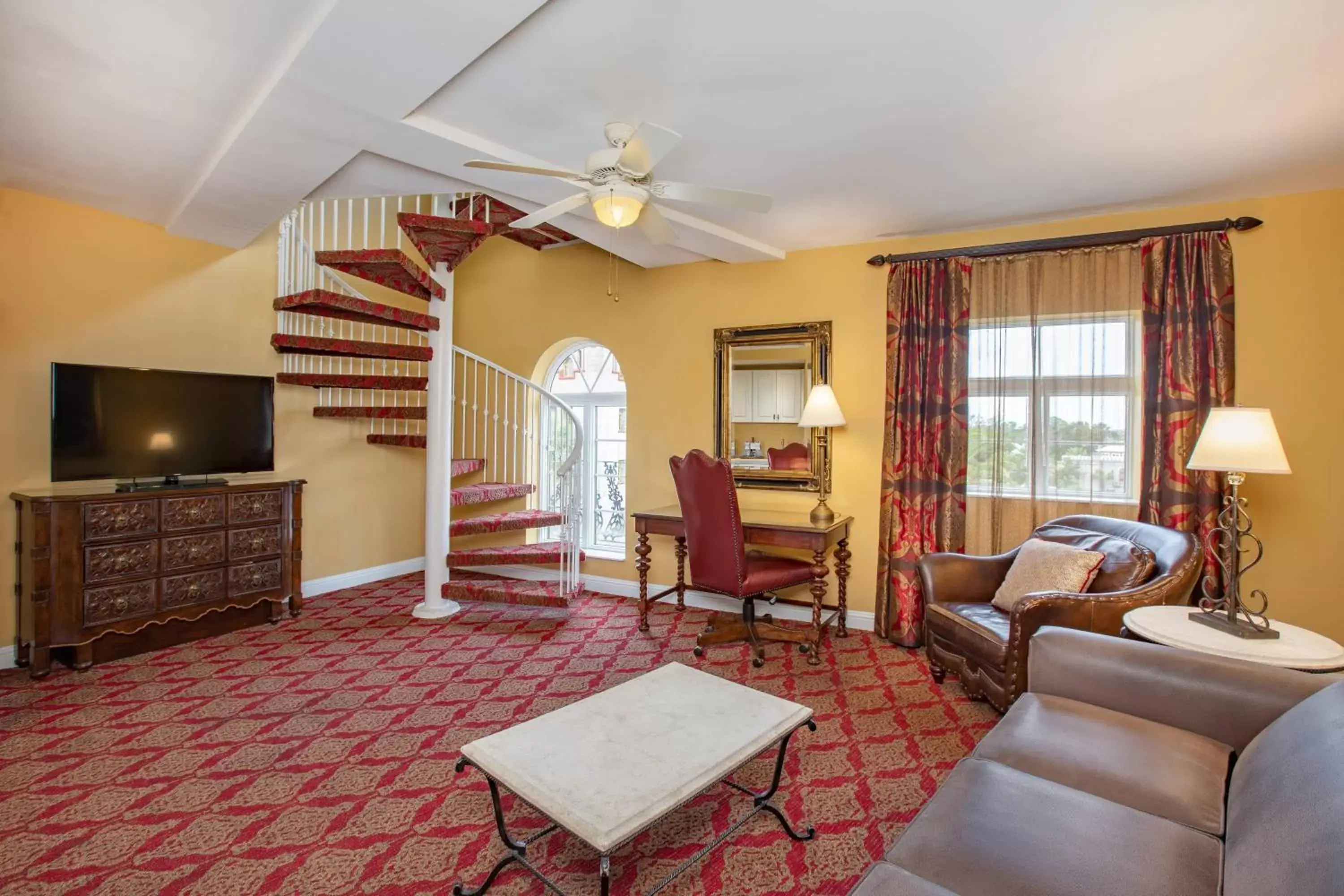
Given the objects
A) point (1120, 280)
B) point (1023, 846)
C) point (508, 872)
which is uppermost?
point (1120, 280)

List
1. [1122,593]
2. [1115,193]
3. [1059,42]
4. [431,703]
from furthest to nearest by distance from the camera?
[1115,193] → [431,703] → [1122,593] → [1059,42]

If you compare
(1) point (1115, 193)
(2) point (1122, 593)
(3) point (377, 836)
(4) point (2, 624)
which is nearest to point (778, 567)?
(2) point (1122, 593)

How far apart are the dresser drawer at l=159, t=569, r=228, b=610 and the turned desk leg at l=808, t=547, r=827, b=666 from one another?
137 inches

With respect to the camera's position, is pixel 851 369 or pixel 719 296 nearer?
pixel 851 369

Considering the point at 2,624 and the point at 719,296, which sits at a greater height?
the point at 719,296

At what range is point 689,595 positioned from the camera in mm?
4449

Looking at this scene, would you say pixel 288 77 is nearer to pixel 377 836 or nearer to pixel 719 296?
pixel 377 836

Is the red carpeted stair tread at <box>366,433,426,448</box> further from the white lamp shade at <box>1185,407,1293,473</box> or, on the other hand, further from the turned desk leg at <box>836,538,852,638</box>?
the white lamp shade at <box>1185,407,1293,473</box>

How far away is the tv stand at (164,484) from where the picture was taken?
11.0ft

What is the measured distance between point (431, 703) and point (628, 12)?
2.87 meters

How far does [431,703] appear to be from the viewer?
9.32ft

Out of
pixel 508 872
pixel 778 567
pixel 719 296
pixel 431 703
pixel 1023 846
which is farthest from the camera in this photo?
pixel 719 296

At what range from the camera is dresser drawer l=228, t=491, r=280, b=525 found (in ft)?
11.9

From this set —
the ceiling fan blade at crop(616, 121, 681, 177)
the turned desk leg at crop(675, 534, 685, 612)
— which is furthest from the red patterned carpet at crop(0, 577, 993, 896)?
the ceiling fan blade at crop(616, 121, 681, 177)
